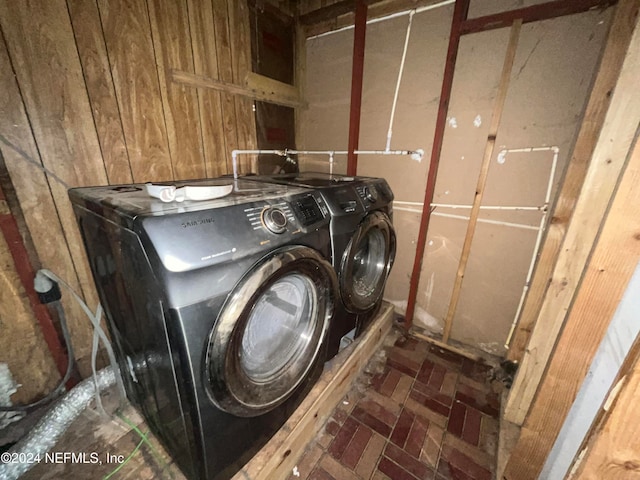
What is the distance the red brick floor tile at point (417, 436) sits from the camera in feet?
4.24

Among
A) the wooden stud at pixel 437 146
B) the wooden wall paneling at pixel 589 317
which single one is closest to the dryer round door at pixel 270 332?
the wooden wall paneling at pixel 589 317

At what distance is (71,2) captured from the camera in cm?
106

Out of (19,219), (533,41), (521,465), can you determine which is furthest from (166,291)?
(533,41)

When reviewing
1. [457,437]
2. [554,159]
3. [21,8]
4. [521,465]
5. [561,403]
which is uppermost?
[21,8]

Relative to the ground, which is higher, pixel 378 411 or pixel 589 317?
pixel 589 317

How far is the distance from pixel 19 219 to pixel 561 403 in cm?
208

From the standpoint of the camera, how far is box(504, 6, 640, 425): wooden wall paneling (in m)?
0.85

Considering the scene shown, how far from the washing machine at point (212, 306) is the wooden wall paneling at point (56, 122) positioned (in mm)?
275

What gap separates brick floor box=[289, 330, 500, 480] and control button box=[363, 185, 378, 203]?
1.19 meters

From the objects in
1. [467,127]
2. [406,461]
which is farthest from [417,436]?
[467,127]

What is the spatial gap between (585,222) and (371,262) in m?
1.00

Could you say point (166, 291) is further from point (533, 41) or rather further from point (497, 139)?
point (533, 41)

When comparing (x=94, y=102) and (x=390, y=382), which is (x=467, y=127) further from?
(x=94, y=102)

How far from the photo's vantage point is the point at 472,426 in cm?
141
